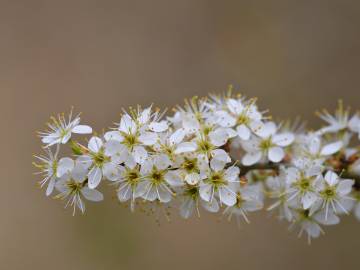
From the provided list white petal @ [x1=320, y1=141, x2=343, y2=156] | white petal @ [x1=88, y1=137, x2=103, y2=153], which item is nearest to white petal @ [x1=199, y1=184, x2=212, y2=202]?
white petal @ [x1=88, y1=137, x2=103, y2=153]

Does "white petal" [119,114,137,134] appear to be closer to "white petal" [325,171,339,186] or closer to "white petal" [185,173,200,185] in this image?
"white petal" [185,173,200,185]

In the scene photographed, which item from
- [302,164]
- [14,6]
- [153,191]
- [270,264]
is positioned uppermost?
[14,6]

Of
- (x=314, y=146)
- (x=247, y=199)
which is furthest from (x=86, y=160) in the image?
(x=314, y=146)

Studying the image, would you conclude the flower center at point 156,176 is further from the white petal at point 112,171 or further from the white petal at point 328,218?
the white petal at point 328,218

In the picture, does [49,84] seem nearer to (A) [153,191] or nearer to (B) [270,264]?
(B) [270,264]

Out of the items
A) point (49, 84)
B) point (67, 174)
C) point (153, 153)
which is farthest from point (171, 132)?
point (49, 84)

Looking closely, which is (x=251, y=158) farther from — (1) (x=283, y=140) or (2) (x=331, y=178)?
(2) (x=331, y=178)
